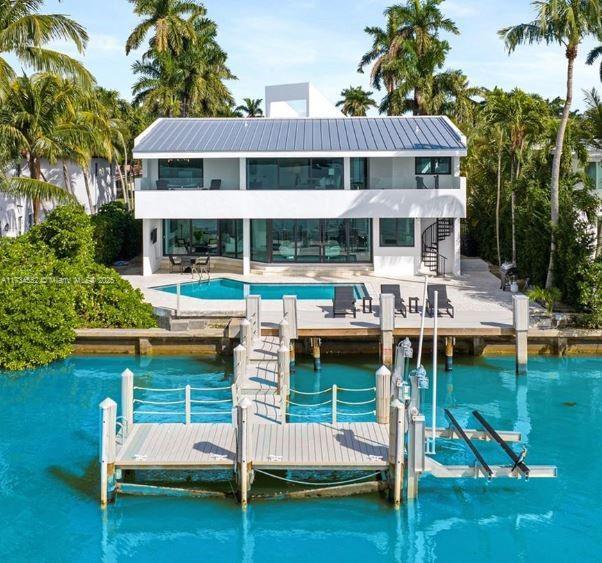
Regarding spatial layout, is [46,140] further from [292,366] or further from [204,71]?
[204,71]

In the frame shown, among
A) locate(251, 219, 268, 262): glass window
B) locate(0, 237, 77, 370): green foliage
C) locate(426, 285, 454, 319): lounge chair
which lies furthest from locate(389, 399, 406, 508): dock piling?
locate(251, 219, 268, 262): glass window

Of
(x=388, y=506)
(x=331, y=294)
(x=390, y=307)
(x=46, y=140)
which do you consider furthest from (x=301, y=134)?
(x=388, y=506)

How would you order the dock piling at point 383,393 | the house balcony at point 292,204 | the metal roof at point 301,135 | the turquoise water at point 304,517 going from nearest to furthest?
the turquoise water at point 304,517 → the dock piling at point 383,393 → the house balcony at point 292,204 → the metal roof at point 301,135

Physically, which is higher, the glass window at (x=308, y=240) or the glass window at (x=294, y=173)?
the glass window at (x=294, y=173)

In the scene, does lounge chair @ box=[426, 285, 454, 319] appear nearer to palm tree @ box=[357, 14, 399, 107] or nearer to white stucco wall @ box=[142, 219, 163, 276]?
white stucco wall @ box=[142, 219, 163, 276]

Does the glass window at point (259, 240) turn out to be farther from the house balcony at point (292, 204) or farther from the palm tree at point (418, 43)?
the palm tree at point (418, 43)

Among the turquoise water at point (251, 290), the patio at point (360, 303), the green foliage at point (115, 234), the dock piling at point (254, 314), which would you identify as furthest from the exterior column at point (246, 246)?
the dock piling at point (254, 314)

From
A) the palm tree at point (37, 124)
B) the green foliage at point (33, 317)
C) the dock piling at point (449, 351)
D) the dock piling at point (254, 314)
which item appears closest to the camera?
the green foliage at point (33, 317)
